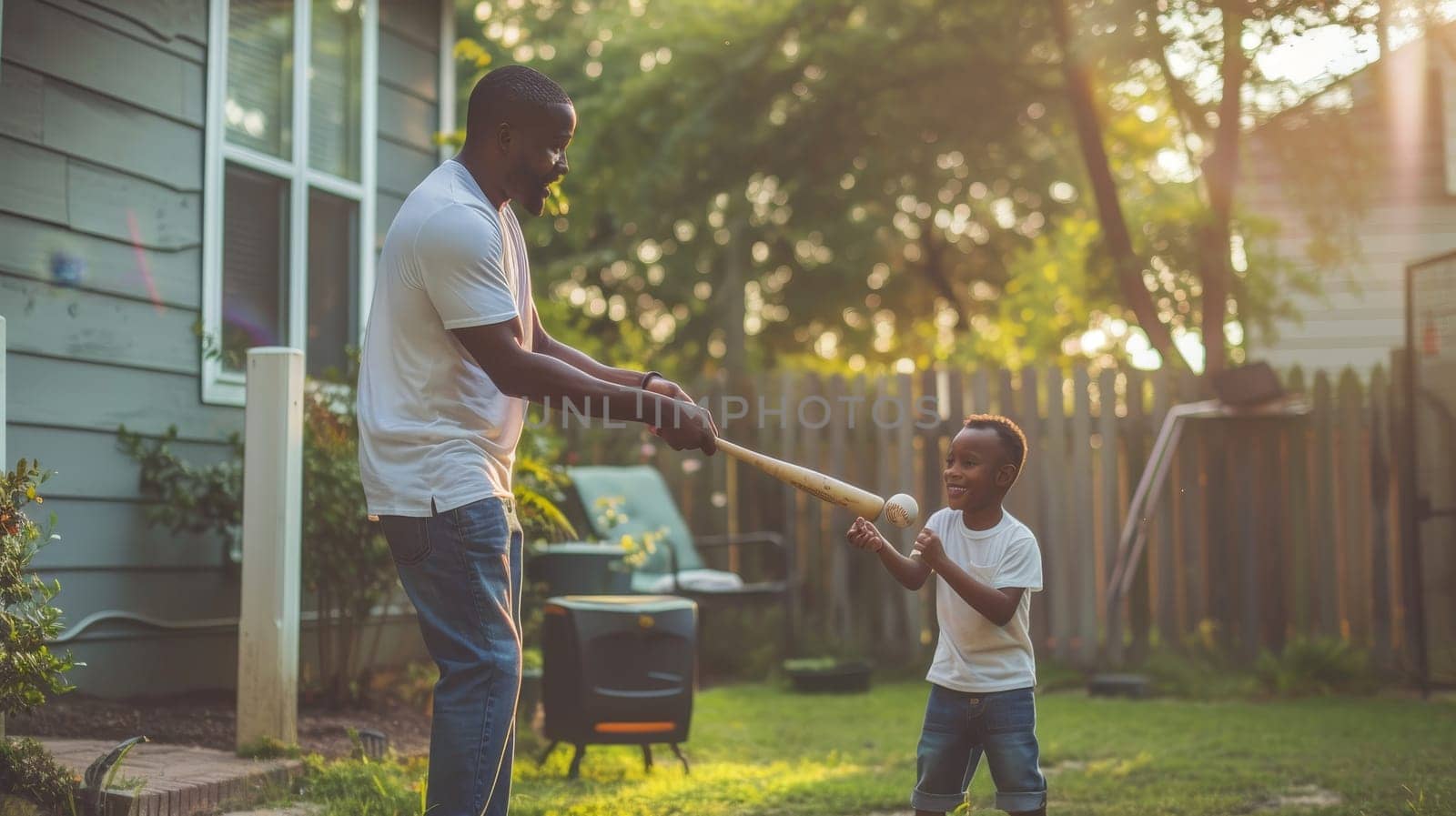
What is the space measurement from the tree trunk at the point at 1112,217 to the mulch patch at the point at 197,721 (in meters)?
5.61

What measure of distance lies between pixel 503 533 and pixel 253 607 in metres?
1.85

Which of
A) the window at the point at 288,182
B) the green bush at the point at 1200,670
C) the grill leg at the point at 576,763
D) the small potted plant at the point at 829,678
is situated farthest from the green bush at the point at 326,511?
the green bush at the point at 1200,670

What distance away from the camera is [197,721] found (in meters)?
4.77

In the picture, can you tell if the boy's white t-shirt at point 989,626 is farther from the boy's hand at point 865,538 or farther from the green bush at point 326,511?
the green bush at point 326,511

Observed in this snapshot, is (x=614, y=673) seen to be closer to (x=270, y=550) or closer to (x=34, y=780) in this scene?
(x=270, y=550)

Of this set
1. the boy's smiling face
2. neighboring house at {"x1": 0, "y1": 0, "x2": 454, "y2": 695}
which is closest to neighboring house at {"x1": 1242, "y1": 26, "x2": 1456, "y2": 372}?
neighboring house at {"x1": 0, "y1": 0, "x2": 454, "y2": 695}

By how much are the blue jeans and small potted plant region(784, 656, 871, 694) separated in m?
4.94

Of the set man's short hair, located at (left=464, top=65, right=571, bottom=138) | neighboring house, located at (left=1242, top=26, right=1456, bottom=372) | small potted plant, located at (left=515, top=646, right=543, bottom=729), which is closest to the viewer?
man's short hair, located at (left=464, top=65, right=571, bottom=138)

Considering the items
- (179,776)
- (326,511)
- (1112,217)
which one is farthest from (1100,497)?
(179,776)

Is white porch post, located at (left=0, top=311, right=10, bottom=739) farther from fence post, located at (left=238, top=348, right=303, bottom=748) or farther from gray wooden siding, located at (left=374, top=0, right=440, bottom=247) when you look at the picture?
gray wooden siding, located at (left=374, top=0, right=440, bottom=247)

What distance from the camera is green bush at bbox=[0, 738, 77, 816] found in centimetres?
333

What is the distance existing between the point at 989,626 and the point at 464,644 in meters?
1.38

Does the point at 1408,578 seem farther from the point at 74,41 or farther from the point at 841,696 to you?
the point at 74,41

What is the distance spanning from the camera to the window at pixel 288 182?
5586mm
